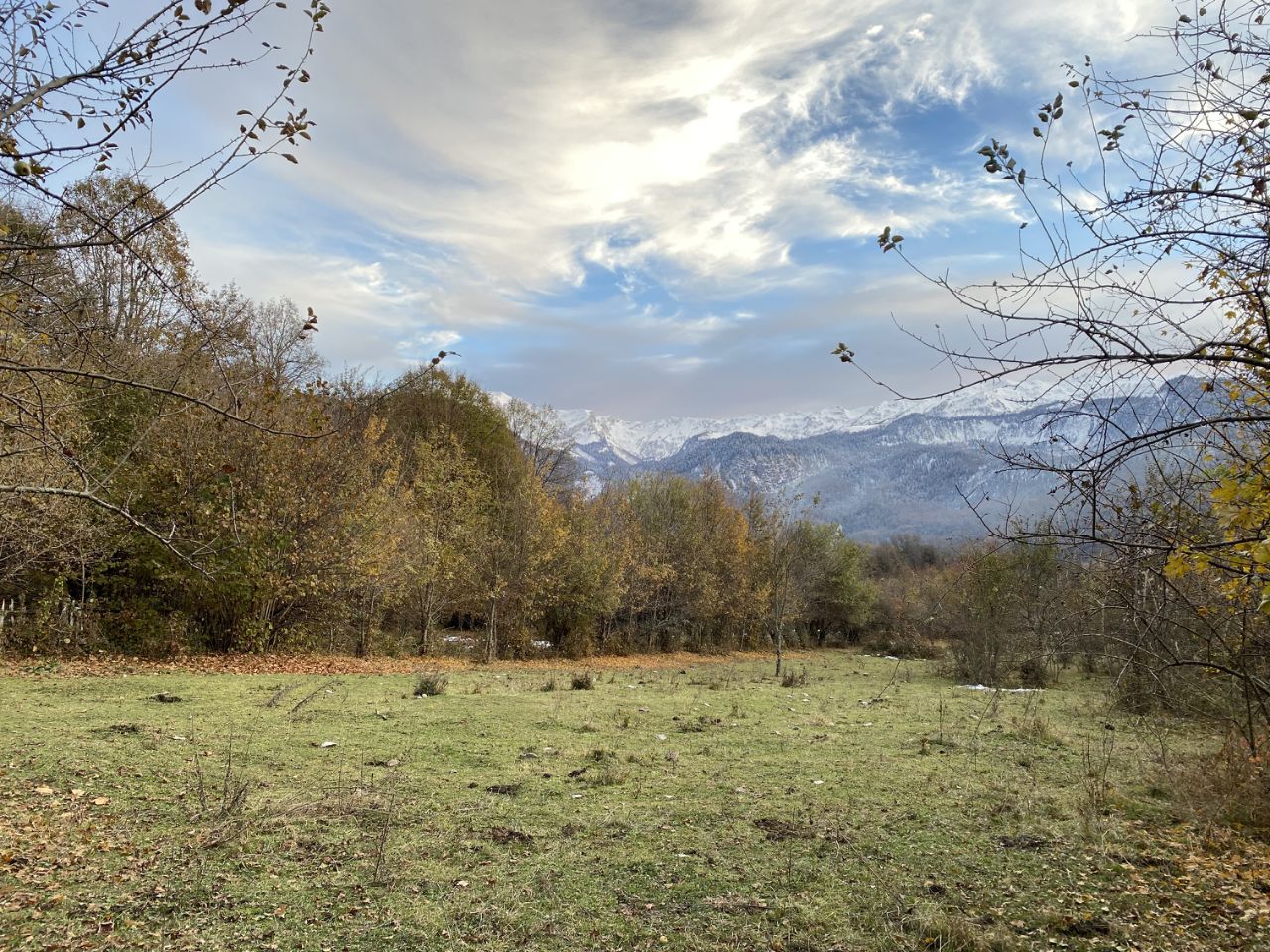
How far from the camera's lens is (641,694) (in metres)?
14.7

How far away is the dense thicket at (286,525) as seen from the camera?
5653mm

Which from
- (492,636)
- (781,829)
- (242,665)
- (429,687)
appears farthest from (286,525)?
(781,829)

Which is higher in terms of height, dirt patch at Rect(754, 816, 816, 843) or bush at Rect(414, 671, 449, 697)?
dirt patch at Rect(754, 816, 816, 843)

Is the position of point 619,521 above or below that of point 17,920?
above

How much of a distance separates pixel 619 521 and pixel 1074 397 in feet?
107

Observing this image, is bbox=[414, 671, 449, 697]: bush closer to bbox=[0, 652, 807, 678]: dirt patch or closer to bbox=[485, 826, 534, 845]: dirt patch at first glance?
bbox=[0, 652, 807, 678]: dirt patch

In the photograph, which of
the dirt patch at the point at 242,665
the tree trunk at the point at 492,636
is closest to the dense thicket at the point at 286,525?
the tree trunk at the point at 492,636

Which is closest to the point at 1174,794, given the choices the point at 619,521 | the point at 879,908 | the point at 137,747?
the point at 879,908

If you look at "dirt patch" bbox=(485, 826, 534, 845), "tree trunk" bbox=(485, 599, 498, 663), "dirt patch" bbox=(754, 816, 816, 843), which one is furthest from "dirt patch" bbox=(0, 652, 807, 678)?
"dirt patch" bbox=(754, 816, 816, 843)

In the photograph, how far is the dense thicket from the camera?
565 cm

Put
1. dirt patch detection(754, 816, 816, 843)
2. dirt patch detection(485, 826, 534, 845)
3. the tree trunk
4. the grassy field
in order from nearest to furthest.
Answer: the grassy field
dirt patch detection(485, 826, 534, 845)
dirt patch detection(754, 816, 816, 843)
the tree trunk

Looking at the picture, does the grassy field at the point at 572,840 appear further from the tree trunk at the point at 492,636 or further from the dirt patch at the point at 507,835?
the tree trunk at the point at 492,636

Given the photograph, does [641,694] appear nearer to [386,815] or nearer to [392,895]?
[386,815]

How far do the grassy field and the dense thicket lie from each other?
2104 mm
